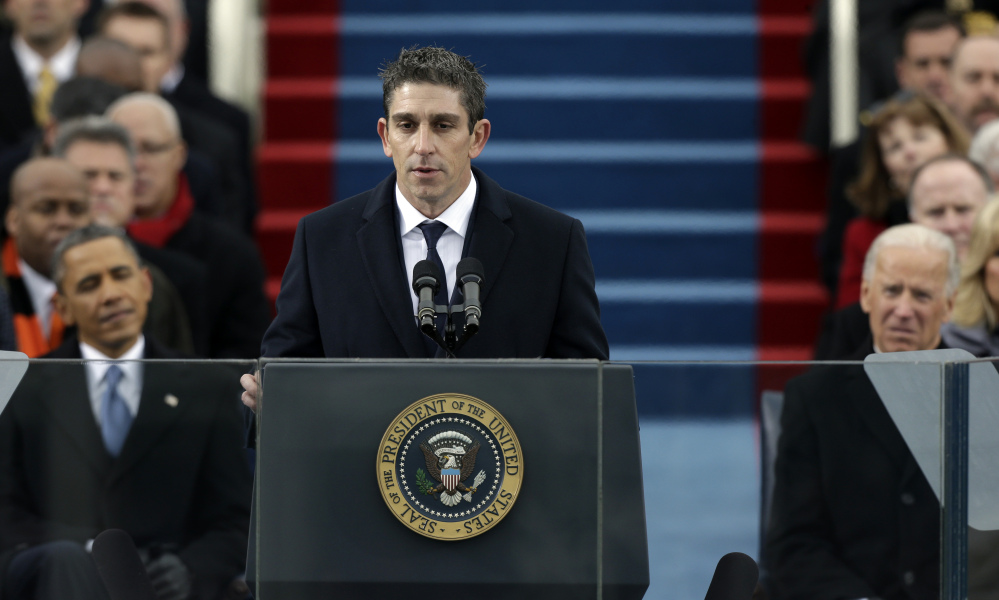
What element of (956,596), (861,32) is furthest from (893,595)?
(861,32)

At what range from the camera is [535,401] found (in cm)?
209

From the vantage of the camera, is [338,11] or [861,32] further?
[338,11]

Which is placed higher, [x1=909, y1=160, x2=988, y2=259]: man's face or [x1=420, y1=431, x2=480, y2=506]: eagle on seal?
[x1=909, y1=160, x2=988, y2=259]: man's face

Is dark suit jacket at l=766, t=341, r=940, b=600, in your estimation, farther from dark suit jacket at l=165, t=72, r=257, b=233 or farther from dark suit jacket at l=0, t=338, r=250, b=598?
dark suit jacket at l=165, t=72, r=257, b=233

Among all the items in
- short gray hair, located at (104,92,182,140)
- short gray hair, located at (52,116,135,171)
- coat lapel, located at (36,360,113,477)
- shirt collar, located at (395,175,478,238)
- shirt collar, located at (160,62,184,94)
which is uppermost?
shirt collar, located at (160,62,184,94)

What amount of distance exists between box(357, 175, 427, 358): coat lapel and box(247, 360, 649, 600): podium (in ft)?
0.79

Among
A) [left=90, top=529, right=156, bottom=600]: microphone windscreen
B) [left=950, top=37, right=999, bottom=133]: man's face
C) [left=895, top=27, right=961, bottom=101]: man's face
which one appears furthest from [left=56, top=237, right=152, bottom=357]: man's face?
[left=895, top=27, right=961, bottom=101]: man's face

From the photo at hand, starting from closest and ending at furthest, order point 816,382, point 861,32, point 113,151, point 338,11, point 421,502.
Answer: point 421,502 < point 816,382 < point 113,151 < point 861,32 < point 338,11

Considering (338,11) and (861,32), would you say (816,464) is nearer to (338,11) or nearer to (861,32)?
(861,32)

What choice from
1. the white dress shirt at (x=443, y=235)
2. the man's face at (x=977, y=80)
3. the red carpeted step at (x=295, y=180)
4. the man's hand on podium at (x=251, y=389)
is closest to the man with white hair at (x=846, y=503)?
the white dress shirt at (x=443, y=235)

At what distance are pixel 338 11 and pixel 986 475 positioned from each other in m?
4.78

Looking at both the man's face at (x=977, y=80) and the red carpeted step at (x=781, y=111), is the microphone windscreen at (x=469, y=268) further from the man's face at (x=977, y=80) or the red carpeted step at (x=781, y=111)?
the red carpeted step at (x=781, y=111)

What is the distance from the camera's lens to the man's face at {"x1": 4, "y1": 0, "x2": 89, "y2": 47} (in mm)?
5465

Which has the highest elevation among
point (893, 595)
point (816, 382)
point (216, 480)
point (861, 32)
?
point (861, 32)
